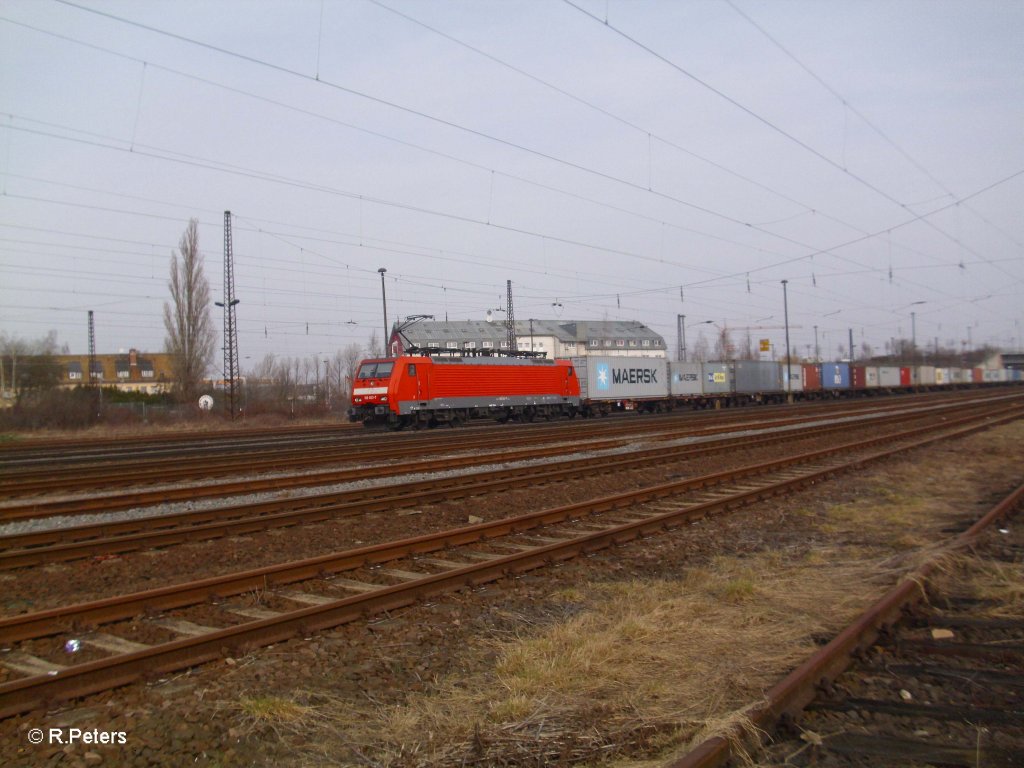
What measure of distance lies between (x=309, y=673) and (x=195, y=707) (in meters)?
0.80

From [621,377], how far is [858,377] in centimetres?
3381

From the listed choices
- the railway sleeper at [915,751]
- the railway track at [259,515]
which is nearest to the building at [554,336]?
the railway track at [259,515]

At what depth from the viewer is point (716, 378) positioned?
51312 mm

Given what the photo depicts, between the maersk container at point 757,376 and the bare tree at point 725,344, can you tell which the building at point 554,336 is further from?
the maersk container at point 757,376

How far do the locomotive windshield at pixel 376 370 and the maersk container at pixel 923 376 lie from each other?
64.4m

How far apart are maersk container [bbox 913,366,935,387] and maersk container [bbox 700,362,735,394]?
34.5 m

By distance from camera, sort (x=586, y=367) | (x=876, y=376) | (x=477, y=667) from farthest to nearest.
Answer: (x=876, y=376) → (x=586, y=367) → (x=477, y=667)

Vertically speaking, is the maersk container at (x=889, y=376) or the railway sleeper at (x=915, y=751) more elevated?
the maersk container at (x=889, y=376)

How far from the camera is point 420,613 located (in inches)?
262

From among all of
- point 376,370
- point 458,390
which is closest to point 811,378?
point 458,390

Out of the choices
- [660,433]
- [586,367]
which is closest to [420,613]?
[660,433]

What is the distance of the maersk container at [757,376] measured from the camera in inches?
2096

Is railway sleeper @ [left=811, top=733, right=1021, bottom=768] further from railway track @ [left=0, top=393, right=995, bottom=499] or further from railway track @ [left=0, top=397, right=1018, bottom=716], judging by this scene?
railway track @ [left=0, top=393, right=995, bottom=499]

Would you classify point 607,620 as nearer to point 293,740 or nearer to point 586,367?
point 293,740
